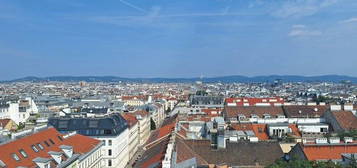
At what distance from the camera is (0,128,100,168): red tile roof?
43812 mm

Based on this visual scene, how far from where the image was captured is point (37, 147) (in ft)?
167

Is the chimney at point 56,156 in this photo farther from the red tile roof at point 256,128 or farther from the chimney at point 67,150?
the red tile roof at point 256,128

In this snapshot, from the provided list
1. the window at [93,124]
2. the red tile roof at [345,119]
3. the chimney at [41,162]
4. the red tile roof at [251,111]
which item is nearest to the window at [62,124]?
the window at [93,124]

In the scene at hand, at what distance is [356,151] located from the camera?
42219 millimetres

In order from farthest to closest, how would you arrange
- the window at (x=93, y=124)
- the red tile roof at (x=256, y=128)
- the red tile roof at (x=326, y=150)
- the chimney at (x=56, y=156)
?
the window at (x=93, y=124) → the red tile roof at (x=256, y=128) → the chimney at (x=56, y=156) → the red tile roof at (x=326, y=150)

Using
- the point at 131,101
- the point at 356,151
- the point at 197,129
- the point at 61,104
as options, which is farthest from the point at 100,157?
the point at 131,101

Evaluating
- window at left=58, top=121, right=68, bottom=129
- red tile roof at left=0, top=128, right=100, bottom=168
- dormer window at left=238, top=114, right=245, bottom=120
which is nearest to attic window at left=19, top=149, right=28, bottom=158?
red tile roof at left=0, top=128, right=100, bottom=168

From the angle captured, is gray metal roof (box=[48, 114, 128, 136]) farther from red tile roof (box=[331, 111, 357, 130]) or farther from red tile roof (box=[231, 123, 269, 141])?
red tile roof (box=[331, 111, 357, 130])

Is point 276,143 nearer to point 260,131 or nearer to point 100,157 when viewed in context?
point 260,131

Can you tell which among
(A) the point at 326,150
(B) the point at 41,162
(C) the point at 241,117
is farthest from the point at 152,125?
(A) the point at 326,150

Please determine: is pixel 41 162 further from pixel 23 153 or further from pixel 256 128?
pixel 256 128

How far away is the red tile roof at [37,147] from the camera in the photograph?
43812 millimetres

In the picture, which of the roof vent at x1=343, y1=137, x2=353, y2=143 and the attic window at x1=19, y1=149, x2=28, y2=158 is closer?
the roof vent at x1=343, y1=137, x2=353, y2=143

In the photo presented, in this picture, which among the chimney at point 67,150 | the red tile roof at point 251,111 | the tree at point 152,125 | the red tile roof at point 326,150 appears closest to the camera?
the red tile roof at point 326,150
